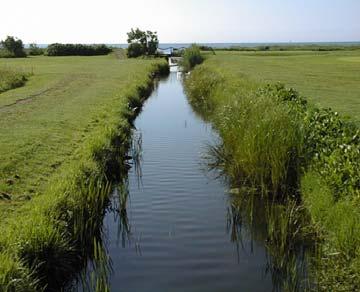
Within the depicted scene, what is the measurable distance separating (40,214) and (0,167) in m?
3.99

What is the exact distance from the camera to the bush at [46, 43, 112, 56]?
81438mm

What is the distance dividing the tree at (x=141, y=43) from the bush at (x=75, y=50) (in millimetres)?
7999

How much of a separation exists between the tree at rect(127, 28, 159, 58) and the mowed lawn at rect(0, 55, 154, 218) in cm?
4491

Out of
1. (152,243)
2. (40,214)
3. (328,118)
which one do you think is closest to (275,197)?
(328,118)

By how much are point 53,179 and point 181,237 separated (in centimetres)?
313

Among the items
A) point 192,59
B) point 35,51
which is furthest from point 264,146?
point 35,51

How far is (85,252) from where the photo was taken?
878 cm

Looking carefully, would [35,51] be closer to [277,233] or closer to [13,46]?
[13,46]

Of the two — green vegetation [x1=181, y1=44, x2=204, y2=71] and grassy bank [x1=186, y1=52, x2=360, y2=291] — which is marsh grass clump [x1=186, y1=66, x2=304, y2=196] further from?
green vegetation [x1=181, y1=44, x2=204, y2=71]

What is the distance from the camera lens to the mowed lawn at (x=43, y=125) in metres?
11.2

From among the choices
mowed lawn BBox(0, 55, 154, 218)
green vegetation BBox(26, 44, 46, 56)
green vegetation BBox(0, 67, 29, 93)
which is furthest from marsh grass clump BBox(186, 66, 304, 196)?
green vegetation BBox(26, 44, 46, 56)

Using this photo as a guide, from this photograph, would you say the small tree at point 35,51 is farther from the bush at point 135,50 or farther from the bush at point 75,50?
the bush at point 135,50

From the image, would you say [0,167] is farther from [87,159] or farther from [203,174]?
[203,174]

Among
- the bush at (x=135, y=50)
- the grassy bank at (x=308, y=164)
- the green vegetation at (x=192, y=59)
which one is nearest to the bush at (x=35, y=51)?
the bush at (x=135, y=50)
